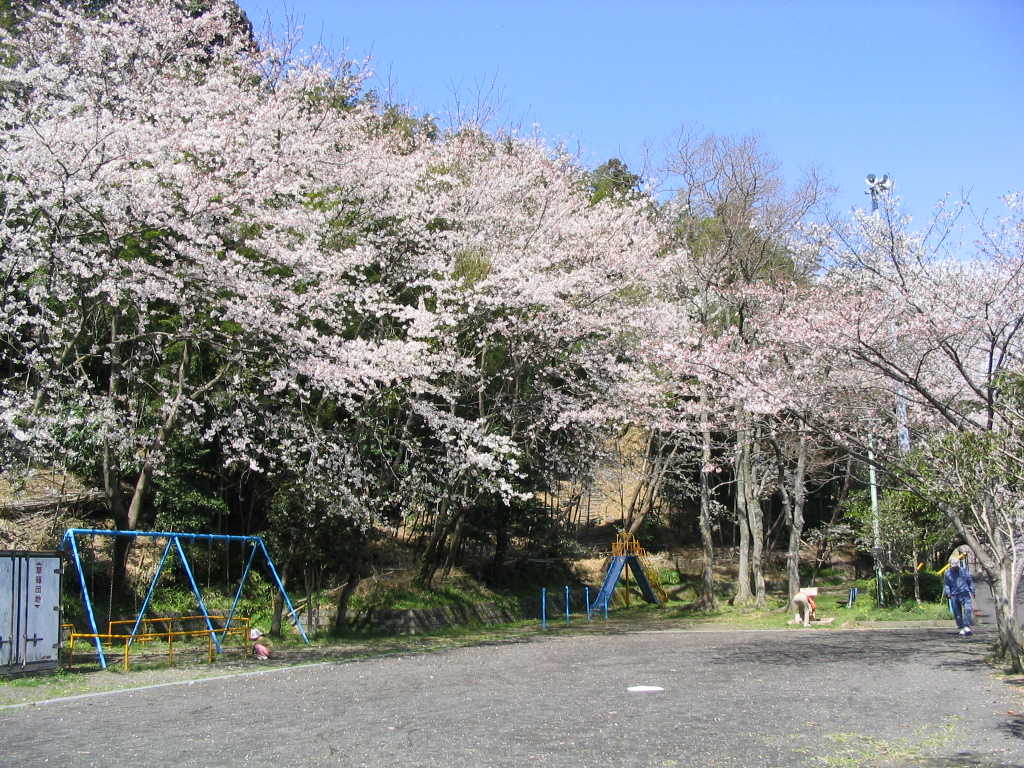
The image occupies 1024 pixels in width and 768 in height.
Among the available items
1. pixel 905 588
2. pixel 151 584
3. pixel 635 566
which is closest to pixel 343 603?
pixel 151 584

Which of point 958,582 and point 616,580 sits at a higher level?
point 958,582

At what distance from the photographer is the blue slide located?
2367cm

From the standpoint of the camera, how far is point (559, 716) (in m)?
7.32

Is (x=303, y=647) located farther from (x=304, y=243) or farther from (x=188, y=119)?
(x=188, y=119)

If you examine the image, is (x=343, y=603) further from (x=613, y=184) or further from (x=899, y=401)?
(x=613, y=184)

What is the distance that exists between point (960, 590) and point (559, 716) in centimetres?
990

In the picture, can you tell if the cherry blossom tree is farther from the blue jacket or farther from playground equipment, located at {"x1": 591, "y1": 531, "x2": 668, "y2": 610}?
playground equipment, located at {"x1": 591, "y1": 531, "x2": 668, "y2": 610}

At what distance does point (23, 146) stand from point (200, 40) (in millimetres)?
7066

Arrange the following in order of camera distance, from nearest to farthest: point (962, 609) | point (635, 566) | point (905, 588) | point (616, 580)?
1. point (962, 609)
2. point (905, 588)
3. point (616, 580)
4. point (635, 566)

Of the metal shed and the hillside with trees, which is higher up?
the hillside with trees

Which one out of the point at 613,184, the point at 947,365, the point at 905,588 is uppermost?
the point at 613,184

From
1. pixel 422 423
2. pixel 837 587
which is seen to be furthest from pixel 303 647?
pixel 837 587

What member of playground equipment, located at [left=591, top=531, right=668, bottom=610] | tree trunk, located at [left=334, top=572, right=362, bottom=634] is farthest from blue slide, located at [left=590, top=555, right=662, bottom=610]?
tree trunk, located at [left=334, top=572, right=362, bottom=634]

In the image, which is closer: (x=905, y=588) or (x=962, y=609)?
(x=962, y=609)
